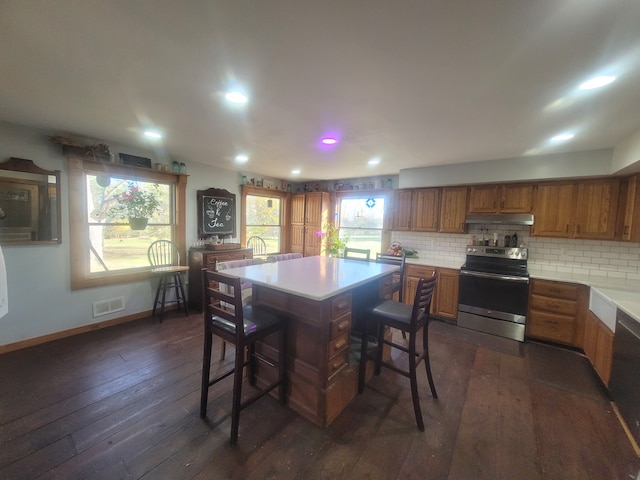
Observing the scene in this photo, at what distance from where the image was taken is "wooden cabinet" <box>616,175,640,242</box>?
9.02 ft

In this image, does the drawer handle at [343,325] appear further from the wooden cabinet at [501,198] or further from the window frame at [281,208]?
the window frame at [281,208]

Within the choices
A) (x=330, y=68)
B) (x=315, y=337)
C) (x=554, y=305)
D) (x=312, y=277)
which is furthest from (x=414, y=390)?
(x=554, y=305)

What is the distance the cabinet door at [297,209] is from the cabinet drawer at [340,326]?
3.96 m

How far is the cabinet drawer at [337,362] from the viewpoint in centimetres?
185

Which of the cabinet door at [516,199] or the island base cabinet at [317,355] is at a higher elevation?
the cabinet door at [516,199]

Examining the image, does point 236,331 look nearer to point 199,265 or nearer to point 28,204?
point 199,265

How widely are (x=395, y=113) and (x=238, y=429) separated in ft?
8.77

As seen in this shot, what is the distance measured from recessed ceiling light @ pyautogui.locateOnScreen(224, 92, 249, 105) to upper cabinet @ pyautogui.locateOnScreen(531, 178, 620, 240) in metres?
3.80

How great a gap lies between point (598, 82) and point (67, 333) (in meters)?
5.38

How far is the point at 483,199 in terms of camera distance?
12.3 ft

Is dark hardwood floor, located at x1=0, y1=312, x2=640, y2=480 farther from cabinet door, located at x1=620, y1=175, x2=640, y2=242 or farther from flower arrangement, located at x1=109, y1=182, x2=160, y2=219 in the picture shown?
flower arrangement, located at x1=109, y1=182, x2=160, y2=219

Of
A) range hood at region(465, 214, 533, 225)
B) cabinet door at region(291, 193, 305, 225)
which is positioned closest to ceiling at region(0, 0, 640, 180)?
range hood at region(465, 214, 533, 225)

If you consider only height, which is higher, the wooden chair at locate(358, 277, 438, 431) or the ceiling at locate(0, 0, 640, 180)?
the ceiling at locate(0, 0, 640, 180)

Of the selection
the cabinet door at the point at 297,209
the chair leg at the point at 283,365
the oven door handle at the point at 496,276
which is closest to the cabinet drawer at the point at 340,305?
the chair leg at the point at 283,365
